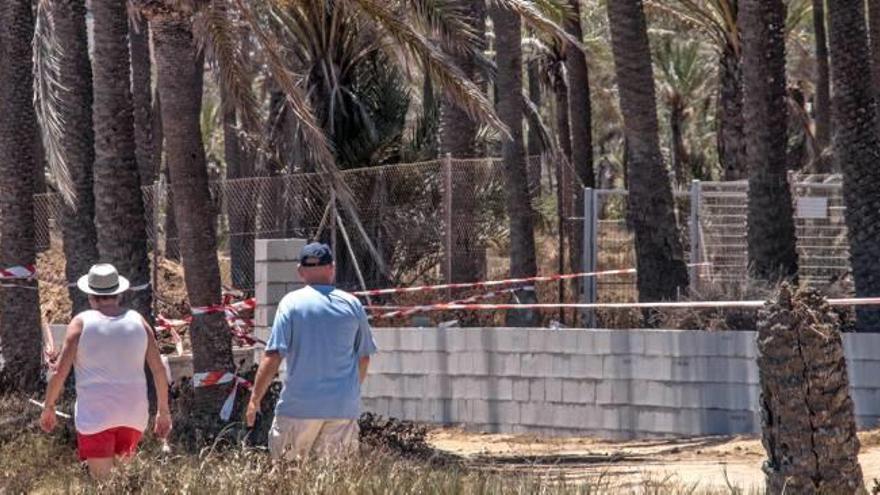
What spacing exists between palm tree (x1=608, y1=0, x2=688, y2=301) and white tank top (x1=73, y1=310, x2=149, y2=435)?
8885 millimetres

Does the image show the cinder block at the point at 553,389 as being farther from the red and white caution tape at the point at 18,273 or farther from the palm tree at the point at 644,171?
the red and white caution tape at the point at 18,273

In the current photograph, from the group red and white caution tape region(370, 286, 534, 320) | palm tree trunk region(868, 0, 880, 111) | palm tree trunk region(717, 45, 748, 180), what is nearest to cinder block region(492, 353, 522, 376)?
red and white caution tape region(370, 286, 534, 320)

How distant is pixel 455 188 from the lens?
18.2 m

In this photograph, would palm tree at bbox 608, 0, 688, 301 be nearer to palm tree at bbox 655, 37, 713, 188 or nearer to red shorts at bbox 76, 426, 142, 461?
red shorts at bbox 76, 426, 142, 461

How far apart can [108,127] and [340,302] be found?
6.43m

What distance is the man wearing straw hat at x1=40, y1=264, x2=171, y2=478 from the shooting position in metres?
9.55

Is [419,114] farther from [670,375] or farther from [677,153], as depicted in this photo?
[677,153]

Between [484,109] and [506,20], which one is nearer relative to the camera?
[484,109]

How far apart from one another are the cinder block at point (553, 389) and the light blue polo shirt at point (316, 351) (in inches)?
237

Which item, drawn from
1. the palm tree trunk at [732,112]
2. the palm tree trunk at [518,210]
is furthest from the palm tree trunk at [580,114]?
the palm tree trunk at [518,210]

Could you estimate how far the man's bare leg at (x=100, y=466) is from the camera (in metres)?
9.60

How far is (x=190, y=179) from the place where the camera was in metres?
14.1

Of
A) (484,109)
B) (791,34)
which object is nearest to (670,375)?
(484,109)

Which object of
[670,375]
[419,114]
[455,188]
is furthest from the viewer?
[419,114]
